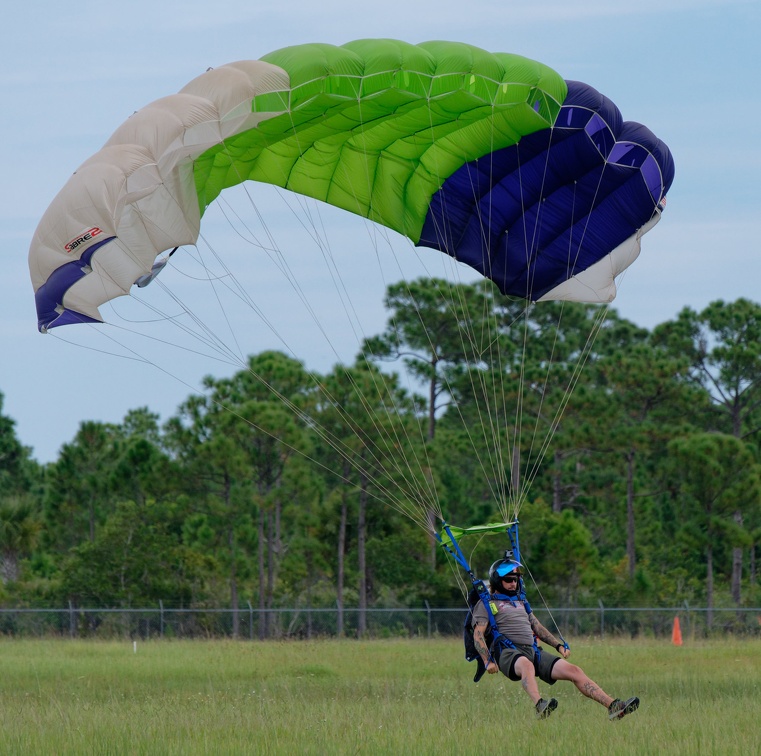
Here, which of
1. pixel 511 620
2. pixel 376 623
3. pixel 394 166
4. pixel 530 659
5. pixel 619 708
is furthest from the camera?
pixel 376 623

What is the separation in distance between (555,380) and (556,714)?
1052 inches

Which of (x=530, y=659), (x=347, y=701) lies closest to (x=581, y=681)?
(x=530, y=659)

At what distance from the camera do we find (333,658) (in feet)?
54.4

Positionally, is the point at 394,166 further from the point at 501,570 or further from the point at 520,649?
the point at 520,649

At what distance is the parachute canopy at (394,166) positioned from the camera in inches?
388

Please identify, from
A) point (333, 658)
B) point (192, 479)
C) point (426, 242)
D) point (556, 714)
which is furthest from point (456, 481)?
point (556, 714)

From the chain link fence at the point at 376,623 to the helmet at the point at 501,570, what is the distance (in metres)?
14.4

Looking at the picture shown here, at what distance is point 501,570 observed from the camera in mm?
9273

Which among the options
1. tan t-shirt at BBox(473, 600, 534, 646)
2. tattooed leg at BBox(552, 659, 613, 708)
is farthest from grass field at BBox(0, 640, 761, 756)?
tan t-shirt at BBox(473, 600, 534, 646)

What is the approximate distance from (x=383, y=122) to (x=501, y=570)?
4.46 m

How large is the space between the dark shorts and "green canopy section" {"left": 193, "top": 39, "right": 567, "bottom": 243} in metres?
4.39

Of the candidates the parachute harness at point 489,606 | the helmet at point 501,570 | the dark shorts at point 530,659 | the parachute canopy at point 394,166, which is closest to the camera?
the dark shorts at point 530,659

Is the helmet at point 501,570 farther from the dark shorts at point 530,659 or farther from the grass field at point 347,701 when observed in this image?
the grass field at point 347,701

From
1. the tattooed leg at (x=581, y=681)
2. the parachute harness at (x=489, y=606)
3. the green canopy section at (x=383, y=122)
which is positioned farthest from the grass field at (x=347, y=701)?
the green canopy section at (x=383, y=122)
